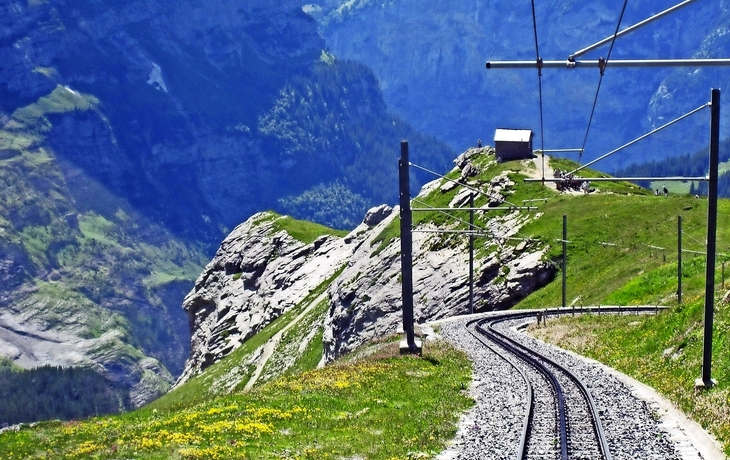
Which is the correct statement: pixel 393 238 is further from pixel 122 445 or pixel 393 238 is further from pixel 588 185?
pixel 122 445

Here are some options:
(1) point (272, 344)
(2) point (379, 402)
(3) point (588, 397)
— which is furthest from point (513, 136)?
(2) point (379, 402)

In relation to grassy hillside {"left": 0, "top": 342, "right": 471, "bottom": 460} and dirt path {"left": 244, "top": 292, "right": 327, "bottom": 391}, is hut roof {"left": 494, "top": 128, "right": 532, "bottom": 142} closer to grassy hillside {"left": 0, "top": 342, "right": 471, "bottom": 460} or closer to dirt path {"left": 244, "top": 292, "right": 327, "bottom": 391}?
dirt path {"left": 244, "top": 292, "right": 327, "bottom": 391}

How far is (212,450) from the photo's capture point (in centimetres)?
2675

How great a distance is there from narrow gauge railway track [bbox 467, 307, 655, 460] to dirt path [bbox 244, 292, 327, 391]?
102938 millimetres

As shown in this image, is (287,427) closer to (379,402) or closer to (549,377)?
(379,402)

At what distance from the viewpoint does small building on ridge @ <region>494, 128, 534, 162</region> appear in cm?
15638

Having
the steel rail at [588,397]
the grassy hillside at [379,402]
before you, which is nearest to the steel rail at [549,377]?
the steel rail at [588,397]

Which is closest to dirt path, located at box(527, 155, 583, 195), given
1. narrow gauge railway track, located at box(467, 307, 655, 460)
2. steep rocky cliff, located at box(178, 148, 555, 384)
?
steep rocky cliff, located at box(178, 148, 555, 384)

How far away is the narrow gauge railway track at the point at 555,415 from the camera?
27.2 meters

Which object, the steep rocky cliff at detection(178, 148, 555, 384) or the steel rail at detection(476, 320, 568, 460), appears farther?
the steep rocky cliff at detection(178, 148, 555, 384)

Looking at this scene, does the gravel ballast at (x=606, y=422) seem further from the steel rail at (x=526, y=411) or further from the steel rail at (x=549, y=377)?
the steel rail at (x=549, y=377)

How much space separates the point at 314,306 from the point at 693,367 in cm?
13328

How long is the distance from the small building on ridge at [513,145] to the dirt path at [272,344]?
41.2 metres

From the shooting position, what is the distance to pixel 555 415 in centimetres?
3294
